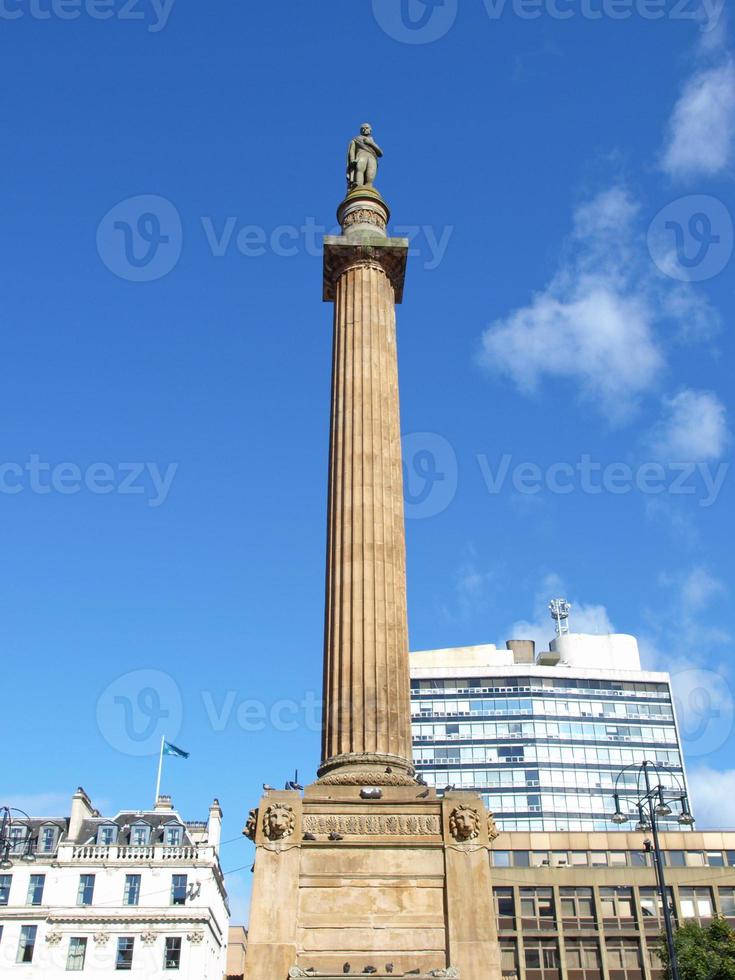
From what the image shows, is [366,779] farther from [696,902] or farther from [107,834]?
[696,902]

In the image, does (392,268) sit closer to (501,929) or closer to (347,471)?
(347,471)

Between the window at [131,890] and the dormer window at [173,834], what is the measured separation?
2824 mm

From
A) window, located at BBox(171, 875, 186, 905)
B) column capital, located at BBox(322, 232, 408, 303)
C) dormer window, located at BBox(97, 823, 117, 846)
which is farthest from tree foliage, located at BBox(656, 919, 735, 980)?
dormer window, located at BBox(97, 823, 117, 846)

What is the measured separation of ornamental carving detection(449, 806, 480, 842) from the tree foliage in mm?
25528

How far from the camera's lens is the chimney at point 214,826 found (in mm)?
56237

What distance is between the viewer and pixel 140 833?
5531cm

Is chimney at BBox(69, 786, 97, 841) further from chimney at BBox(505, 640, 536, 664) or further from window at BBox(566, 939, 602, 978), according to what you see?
chimney at BBox(505, 640, 536, 664)

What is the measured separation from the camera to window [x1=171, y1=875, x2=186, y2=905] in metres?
52.7

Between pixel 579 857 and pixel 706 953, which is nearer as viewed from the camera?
pixel 706 953

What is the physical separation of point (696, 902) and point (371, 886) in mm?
54435

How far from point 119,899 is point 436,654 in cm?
6156

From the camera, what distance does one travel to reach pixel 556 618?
12044 centimetres

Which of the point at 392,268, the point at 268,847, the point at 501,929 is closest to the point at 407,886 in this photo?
the point at 268,847

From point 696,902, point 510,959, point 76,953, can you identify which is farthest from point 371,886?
point 696,902
